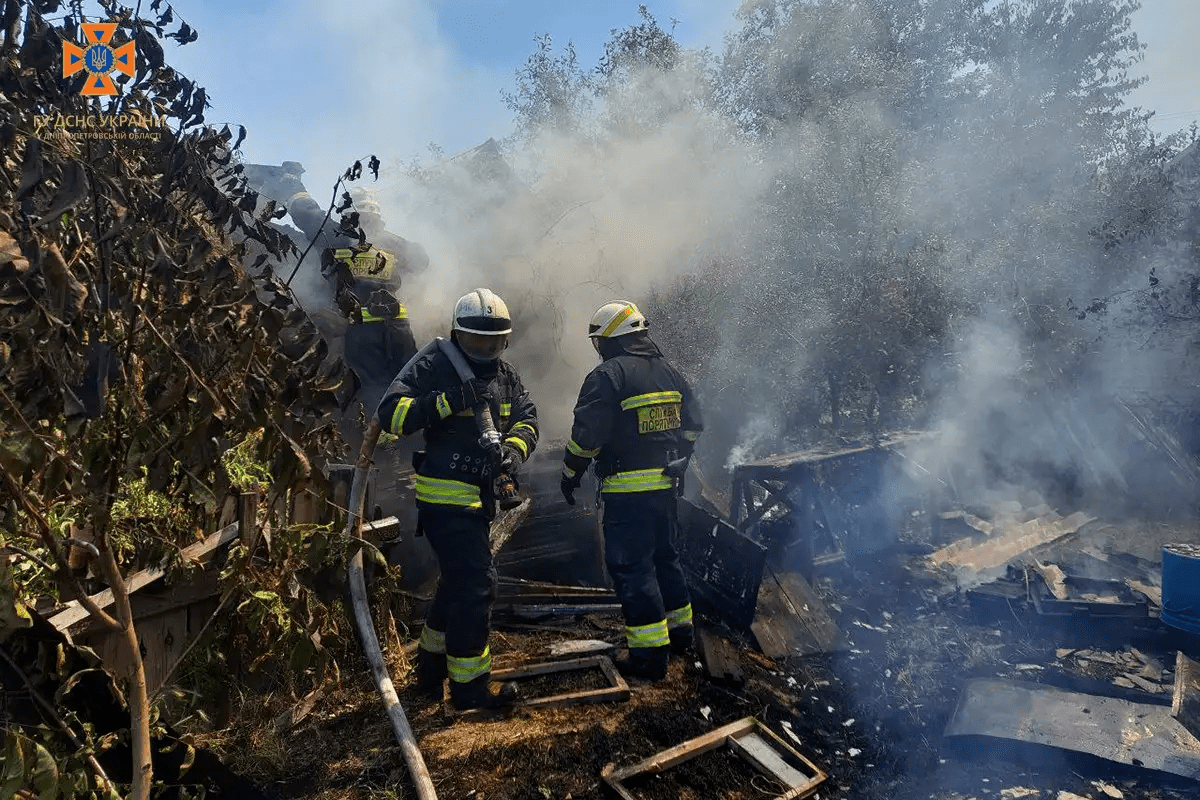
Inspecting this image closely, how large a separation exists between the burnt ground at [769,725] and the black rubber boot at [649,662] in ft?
0.27

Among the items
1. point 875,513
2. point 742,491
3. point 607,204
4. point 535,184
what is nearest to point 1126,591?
point 875,513

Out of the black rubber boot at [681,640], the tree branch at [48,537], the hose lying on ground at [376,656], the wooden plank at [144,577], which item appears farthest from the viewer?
the black rubber boot at [681,640]

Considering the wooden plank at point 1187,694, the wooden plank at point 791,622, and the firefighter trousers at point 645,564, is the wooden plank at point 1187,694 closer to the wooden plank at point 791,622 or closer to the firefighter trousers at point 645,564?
the wooden plank at point 791,622

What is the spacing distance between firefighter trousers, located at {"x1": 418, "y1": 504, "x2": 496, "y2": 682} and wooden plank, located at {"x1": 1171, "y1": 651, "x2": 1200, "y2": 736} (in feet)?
13.3

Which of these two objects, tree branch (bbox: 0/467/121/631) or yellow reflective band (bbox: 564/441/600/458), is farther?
yellow reflective band (bbox: 564/441/600/458)

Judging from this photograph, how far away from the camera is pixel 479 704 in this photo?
144 inches

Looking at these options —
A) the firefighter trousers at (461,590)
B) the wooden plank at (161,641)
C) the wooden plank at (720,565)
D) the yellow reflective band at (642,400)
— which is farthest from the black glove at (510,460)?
the wooden plank at (720,565)

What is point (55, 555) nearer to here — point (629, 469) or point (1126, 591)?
point (629, 469)

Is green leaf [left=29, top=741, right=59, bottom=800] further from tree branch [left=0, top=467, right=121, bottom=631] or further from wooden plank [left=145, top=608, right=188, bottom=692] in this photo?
wooden plank [left=145, top=608, right=188, bottom=692]

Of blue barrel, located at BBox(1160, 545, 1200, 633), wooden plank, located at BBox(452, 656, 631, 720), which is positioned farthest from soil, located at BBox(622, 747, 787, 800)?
blue barrel, located at BBox(1160, 545, 1200, 633)

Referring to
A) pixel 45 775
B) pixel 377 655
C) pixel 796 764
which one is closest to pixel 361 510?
pixel 377 655

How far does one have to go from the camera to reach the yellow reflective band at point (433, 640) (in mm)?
3855

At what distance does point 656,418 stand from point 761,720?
1.86m

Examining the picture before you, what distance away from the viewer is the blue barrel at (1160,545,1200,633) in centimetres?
517
